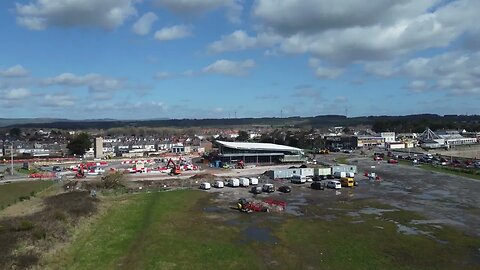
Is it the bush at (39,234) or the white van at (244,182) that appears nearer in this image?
the bush at (39,234)

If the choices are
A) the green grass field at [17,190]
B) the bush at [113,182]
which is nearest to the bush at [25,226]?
the green grass field at [17,190]

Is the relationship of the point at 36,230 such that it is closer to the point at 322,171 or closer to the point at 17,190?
the point at 17,190

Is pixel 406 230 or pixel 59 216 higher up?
pixel 59 216

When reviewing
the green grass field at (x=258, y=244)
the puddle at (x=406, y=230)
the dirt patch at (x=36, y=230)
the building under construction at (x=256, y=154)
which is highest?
the building under construction at (x=256, y=154)

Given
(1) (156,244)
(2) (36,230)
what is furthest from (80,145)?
(1) (156,244)

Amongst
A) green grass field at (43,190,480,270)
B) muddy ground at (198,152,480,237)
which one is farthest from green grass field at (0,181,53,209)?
muddy ground at (198,152,480,237)

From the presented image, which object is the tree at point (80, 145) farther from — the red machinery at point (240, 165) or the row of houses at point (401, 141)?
the row of houses at point (401, 141)
